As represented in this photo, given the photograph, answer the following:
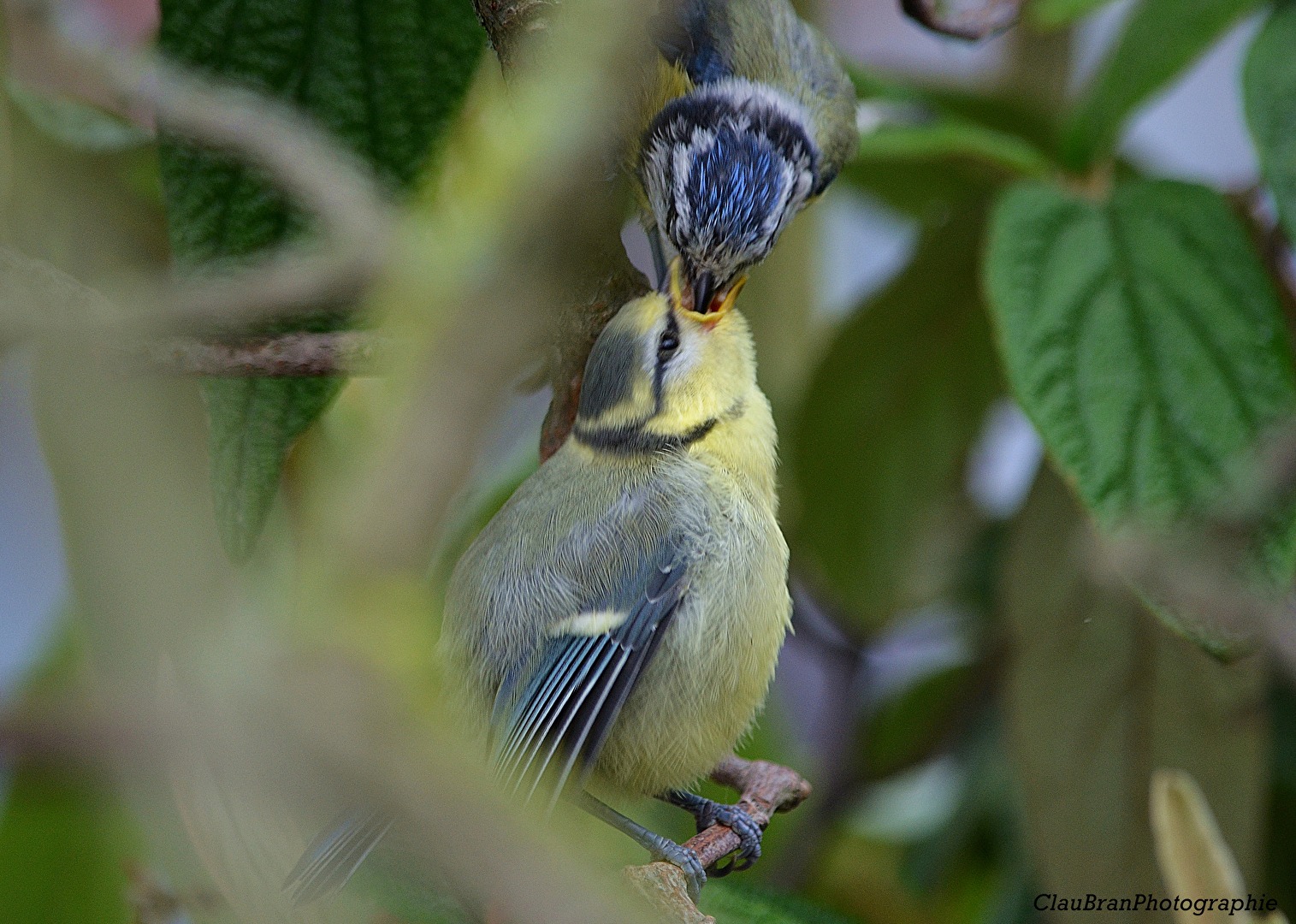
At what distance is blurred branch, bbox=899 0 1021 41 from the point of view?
0.46 meters

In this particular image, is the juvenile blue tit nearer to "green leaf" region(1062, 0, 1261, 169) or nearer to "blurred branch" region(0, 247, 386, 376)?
"blurred branch" region(0, 247, 386, 376)

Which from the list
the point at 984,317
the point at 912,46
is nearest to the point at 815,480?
the point at 984,317

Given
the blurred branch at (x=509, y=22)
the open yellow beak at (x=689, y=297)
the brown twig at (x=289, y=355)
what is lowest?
the open yellow beak at (x=689, y=297)

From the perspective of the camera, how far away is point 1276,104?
0.66 meters

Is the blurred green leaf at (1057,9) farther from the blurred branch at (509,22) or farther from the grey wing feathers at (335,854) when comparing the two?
the grey wing feathers at (335,854)

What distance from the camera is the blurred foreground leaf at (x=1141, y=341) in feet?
1.74

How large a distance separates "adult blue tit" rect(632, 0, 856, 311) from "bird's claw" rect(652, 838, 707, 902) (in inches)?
6.6

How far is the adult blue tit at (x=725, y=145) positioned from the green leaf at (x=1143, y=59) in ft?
1.19

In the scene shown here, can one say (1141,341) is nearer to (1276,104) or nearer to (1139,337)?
(1139,337)

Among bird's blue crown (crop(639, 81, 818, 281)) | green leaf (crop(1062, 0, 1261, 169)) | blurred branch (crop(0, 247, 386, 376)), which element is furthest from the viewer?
green leaf (crop(1062, 0, 1261, 169))

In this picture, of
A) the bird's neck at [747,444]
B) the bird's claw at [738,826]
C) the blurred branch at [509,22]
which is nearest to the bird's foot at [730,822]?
the bird's claw at [738,826]

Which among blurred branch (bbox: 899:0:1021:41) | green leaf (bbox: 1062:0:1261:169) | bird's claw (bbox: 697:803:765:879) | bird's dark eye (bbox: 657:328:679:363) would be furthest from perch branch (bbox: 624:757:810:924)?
green leaf (bbox: 1062:0:1261:169)

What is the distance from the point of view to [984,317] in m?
0.89

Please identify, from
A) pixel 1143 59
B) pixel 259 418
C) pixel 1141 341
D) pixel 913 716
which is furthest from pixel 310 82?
pixel 913 716
